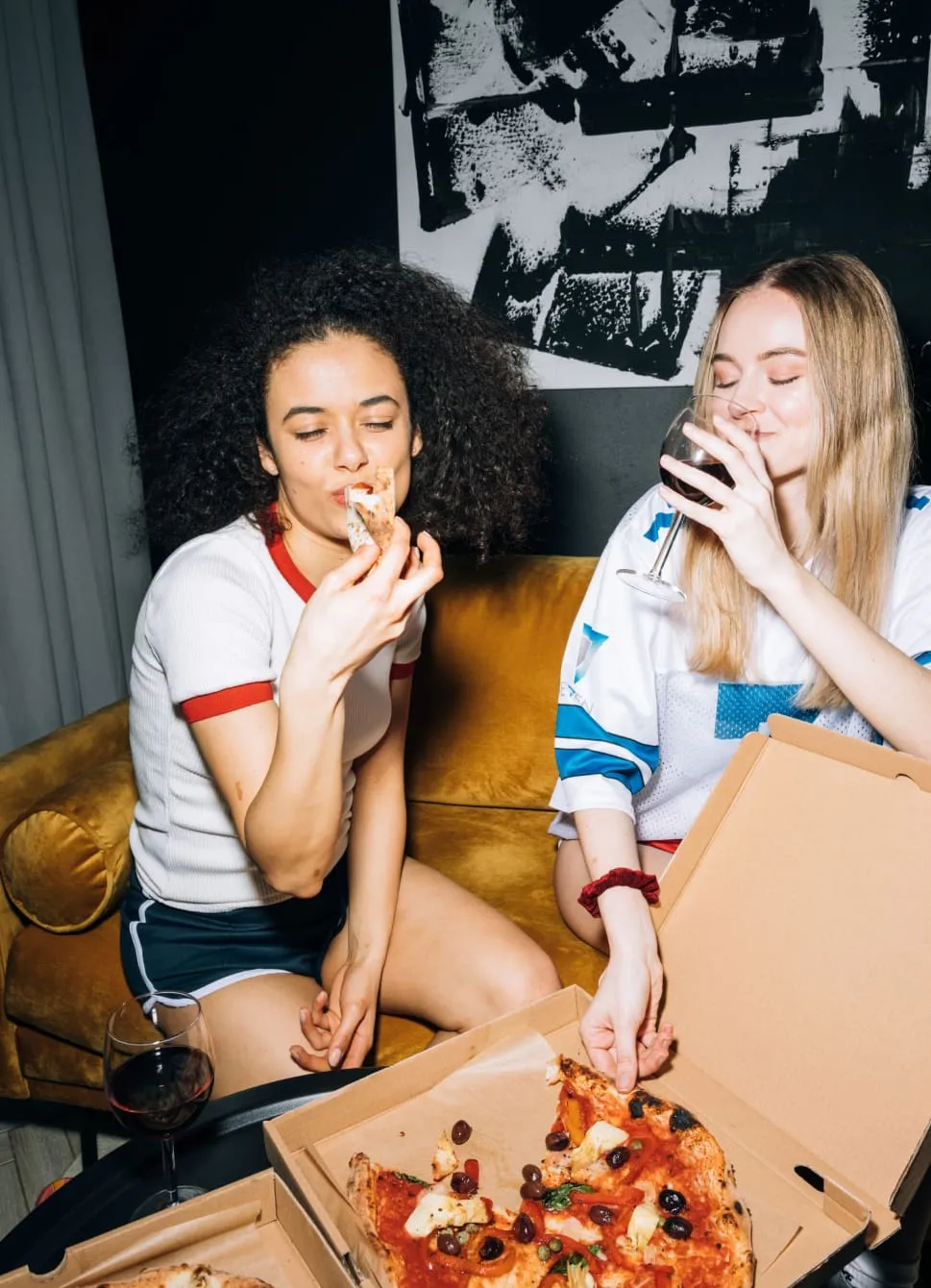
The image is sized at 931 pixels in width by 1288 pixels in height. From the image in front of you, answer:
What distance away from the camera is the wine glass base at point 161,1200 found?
3.30 ft

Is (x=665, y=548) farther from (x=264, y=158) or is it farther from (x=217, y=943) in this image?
(x=264, y=158)

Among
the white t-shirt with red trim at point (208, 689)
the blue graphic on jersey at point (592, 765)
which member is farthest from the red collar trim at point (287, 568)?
the blue graphic on jersey at point (592, 765)

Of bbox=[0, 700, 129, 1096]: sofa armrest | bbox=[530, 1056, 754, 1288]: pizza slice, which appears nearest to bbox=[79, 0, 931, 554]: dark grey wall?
bbox=[0, 700, 129, 1096]: sofa armrest

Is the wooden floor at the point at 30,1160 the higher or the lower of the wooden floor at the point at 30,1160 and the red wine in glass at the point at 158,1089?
the lower

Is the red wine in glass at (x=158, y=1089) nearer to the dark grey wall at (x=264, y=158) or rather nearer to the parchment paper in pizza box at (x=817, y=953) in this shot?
the parchment paper in pizza box at (x=817, y=953)

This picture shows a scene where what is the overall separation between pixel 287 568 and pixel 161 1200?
902 mm

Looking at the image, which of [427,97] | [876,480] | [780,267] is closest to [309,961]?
[876,480]

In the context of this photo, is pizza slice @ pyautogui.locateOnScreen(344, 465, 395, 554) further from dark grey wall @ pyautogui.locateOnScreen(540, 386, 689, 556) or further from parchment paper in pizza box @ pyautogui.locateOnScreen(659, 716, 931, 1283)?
dark grey wall @ pyautogui.locateOnScreen(540, 386, 689, 556)

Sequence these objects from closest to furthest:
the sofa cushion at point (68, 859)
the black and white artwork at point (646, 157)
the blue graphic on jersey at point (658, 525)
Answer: the blue graphic on jersey at point (658, 525)
the sofa cushion at point (68, 859)
the black and white artwork at point (646, 157)

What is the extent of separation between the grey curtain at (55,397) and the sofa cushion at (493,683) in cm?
102

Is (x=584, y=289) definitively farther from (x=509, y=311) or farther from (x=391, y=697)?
(x=391, y=697)

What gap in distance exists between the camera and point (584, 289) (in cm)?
273

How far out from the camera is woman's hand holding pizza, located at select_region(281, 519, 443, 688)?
1.11 meters

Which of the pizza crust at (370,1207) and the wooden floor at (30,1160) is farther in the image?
the wooden floor at (30,1160)
